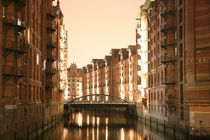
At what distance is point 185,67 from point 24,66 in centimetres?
1780

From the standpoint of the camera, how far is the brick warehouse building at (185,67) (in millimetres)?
40594

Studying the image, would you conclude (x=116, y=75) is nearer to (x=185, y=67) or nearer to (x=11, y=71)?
(x=185, y=67)

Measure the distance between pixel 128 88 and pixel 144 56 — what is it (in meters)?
35.1

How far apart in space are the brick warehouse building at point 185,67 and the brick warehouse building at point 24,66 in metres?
16.7

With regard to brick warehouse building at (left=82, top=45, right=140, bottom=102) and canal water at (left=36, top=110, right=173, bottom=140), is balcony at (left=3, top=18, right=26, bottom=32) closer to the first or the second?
canal water at (left=36, top=110, right=173, bottom=140)

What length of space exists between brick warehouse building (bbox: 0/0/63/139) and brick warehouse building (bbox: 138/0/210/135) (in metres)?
16.7

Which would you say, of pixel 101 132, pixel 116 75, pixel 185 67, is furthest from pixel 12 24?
pixel 116 75

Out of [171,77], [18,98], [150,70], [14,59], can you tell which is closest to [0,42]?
Answer: [14,59]

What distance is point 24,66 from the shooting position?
142 ft

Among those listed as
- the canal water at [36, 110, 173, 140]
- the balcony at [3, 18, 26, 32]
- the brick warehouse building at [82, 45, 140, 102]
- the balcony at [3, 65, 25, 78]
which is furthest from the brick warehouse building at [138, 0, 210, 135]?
the brick warehouse building at [82, 45, 140, 102]

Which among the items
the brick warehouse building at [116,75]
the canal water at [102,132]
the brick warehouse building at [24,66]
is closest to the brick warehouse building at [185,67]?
the canal water at [102,132]

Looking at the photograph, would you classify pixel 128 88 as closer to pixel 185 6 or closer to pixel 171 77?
pixel 171 77

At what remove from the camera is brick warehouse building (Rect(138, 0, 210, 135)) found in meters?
40.6

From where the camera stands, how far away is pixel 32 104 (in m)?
47.9
